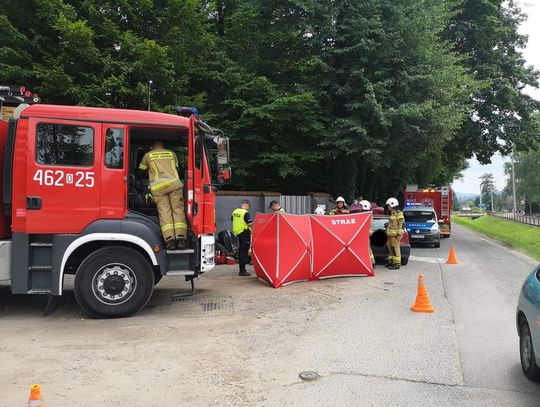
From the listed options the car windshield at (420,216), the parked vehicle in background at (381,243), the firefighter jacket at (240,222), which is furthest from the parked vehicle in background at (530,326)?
the car windshield at (420,216)

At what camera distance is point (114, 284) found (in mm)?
7578

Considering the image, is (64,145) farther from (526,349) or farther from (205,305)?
(526,349)

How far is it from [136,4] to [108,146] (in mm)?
10434

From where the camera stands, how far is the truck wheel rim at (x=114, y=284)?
7.54 m

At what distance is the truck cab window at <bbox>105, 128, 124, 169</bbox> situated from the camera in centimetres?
756

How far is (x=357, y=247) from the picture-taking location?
11539mm

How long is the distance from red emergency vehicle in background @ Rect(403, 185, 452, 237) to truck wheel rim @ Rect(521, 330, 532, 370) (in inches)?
950

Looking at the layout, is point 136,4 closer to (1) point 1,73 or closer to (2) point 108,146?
(1) point 1,73

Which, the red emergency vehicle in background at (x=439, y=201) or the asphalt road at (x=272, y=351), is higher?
the red emergency vehicle in background at (x=439, y=201)

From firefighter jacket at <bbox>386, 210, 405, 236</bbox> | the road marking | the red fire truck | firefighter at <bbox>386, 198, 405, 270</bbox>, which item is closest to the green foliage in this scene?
the road marking

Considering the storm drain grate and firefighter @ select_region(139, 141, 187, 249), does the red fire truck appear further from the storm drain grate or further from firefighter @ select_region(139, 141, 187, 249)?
the storm drain grate

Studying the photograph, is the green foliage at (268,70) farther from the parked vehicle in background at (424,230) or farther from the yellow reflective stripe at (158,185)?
the yellow reflective stripe at (158,185)

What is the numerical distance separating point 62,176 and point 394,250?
9.12 m

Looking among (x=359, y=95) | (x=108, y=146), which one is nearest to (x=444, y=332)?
(x=108, y=146)
